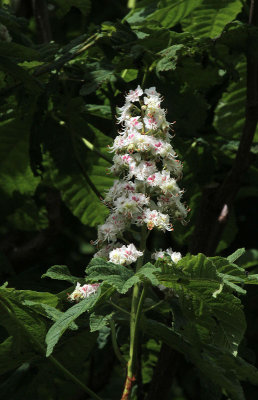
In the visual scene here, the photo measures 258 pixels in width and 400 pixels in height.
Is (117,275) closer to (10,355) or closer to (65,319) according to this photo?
(65,319)

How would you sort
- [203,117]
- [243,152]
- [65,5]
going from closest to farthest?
[243,152] < [203,117] < [65,5]

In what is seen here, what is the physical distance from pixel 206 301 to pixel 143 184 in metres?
0.38

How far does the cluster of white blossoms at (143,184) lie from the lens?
6.59 feet

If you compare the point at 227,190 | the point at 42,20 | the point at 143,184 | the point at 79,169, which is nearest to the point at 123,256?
the point at 143,184

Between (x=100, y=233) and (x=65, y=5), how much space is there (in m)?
1.75

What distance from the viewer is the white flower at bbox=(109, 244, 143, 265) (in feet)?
6.38

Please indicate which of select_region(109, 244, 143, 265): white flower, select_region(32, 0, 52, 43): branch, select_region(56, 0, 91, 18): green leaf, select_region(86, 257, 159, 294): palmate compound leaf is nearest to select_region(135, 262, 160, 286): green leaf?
select_region(86, 257, 159, 294): palmate compound leaf

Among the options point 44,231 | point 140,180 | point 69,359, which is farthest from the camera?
point 44,231

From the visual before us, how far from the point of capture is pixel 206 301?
1872 mm

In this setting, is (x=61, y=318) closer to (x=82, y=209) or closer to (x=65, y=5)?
(x=82, y=209)

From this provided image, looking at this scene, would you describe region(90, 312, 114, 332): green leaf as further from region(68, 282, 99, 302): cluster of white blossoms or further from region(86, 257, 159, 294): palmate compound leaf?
region(86, 257, 159, 294): palmate compound leaf

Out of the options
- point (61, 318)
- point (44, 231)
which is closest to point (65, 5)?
point (44, 231)

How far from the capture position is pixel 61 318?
1.83 metres

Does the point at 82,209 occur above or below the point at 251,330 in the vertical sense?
above
